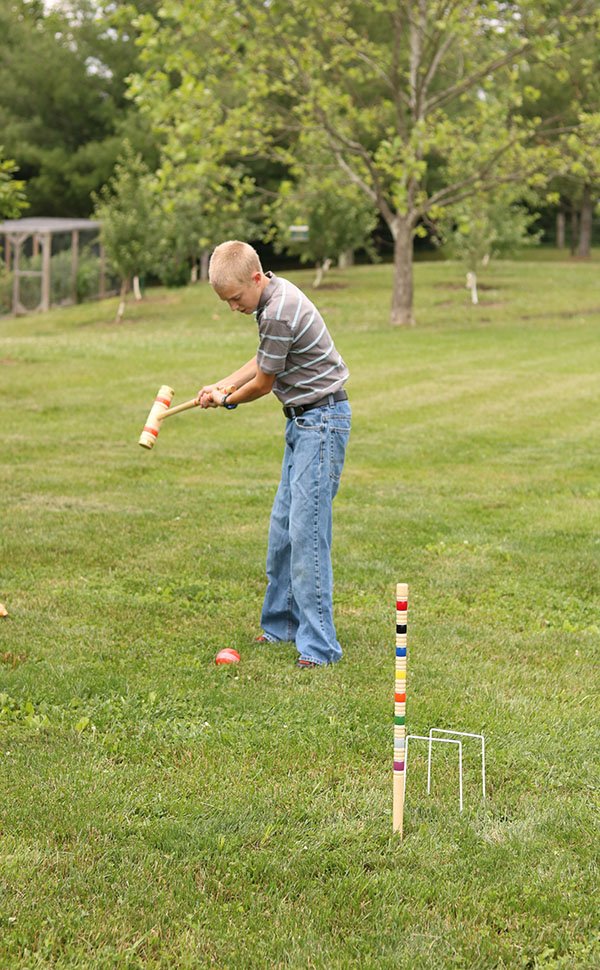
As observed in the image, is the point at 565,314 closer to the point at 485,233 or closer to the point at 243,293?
the point at 485,233

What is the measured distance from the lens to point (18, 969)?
3.44m

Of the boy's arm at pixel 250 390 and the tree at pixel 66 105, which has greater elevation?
the tree at pixel 66 105

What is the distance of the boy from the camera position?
19.2 feet

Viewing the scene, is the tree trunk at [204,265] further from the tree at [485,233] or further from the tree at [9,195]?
the tree at [9,195]

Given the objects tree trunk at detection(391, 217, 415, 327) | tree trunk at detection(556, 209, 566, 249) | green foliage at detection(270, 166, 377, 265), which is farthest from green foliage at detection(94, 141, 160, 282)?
tree trunk at detection(556, 209, 566, 249)

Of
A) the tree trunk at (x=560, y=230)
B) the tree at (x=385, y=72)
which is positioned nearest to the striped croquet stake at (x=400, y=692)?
the tree at (x=385, y=72)

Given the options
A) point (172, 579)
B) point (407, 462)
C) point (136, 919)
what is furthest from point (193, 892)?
point (407, 462)

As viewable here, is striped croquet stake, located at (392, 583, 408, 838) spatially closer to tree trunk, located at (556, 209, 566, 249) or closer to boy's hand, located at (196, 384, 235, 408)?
boy's hand, located at (196, 384, 235, 408)

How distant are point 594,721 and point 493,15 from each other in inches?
836

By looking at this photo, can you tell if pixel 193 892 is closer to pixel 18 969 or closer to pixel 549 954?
pixel 18 969

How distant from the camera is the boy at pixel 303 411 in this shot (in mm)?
5848

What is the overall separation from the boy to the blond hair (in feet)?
0.06

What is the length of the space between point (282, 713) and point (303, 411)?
1.56 m

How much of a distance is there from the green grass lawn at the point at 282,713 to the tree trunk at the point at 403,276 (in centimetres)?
1433
